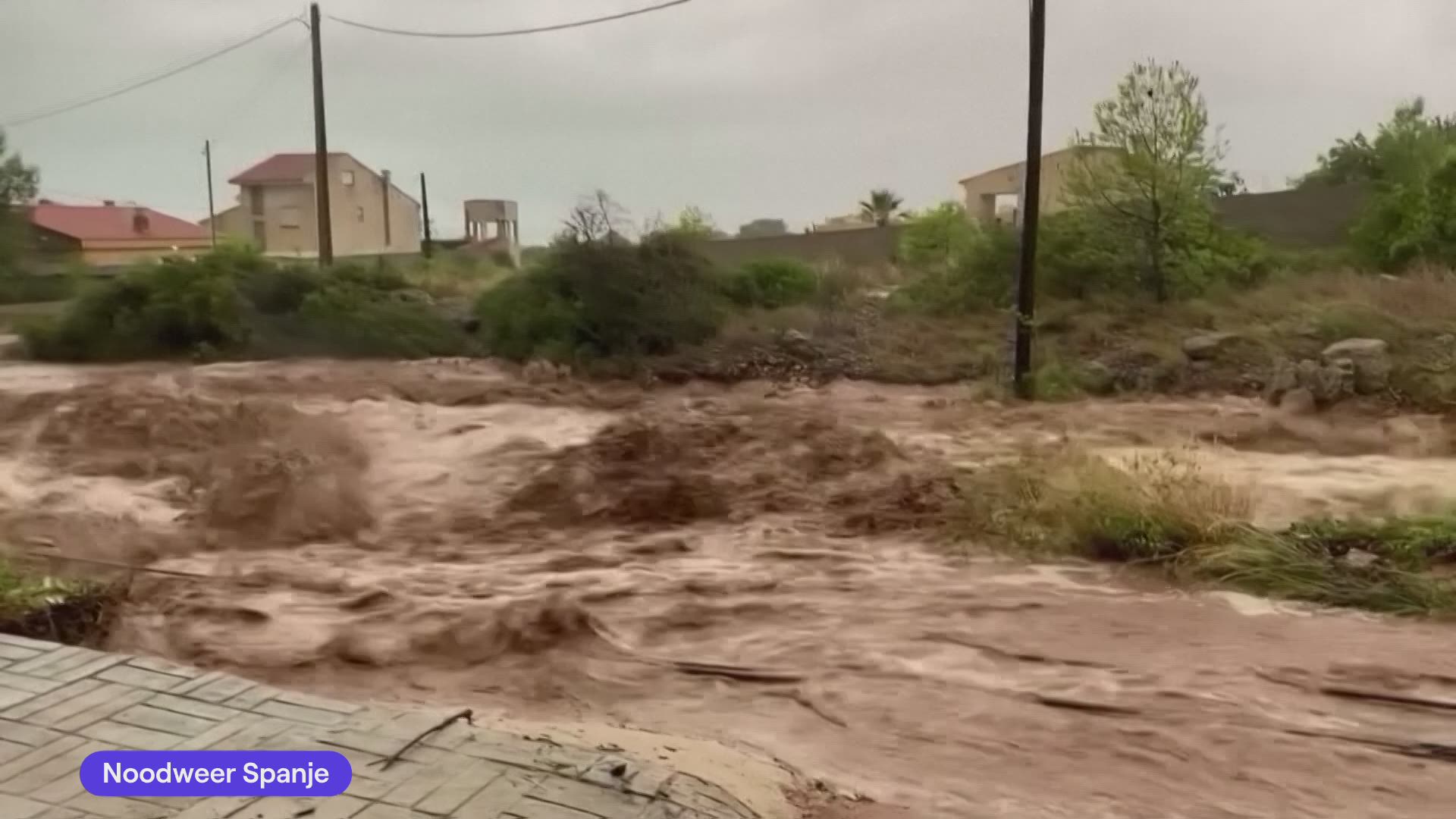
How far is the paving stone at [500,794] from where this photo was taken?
382 cm

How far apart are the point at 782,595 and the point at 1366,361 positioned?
8012 mm

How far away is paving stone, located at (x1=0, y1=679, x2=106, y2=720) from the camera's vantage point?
4.57m

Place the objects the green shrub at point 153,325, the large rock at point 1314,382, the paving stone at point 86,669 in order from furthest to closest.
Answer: the green shrub at point 153,325 → the large rock at point 1314,382 → the paving stone at point 86,669

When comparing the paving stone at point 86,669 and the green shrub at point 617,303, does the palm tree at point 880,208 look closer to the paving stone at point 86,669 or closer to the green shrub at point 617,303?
the green shrub at point 617,303

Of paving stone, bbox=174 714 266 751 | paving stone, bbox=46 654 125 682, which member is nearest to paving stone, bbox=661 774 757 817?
paving stone, bbox=174 714 266 751

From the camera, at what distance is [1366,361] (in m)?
12.8

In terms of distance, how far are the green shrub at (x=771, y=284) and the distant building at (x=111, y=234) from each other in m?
8.40

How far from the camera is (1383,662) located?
607 centimetres

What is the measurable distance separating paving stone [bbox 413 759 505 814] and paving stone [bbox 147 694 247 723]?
962 millimetres

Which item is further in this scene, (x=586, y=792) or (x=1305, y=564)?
(x=1305, y=564)

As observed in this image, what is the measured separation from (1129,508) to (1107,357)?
24.0 ft

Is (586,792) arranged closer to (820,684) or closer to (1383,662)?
(820,684)

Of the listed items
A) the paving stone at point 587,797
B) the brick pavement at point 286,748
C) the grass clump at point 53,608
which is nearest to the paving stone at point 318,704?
the brick pavement at point 286,748

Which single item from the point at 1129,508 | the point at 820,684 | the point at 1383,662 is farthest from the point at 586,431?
the point at 1383,662
